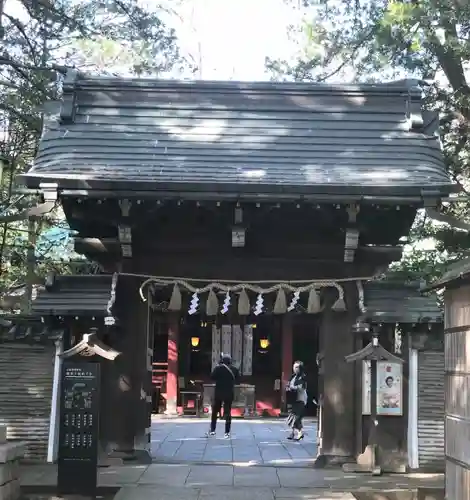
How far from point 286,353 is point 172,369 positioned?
3.67m

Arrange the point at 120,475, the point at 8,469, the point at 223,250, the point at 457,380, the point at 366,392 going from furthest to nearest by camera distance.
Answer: the point at 223,250 < the point at 366,392 < the point at 120,475 < the point at 8,469 < the point at 457,380

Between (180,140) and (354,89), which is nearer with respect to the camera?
(180,140)

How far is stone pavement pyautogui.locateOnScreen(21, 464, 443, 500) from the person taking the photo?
7980mm

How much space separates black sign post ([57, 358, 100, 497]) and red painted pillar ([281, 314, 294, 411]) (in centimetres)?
1275

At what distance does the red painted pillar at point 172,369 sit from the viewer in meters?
20.8

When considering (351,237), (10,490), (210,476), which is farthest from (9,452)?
(351,237)

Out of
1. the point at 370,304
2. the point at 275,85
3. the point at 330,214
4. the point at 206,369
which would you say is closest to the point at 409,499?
the point at 370,304

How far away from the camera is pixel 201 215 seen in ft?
32.3

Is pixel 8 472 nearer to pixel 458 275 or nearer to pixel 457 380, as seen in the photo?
pixel 457 380

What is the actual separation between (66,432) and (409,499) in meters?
4.31

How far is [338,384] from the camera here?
998 centimetres

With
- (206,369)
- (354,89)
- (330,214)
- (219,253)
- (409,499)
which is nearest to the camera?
(409,499)

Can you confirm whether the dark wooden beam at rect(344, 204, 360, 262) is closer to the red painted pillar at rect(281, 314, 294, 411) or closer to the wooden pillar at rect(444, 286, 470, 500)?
the wooden pillar at rect(444, 286, 470, 500)

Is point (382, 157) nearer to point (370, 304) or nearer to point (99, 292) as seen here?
point (370, 304)
